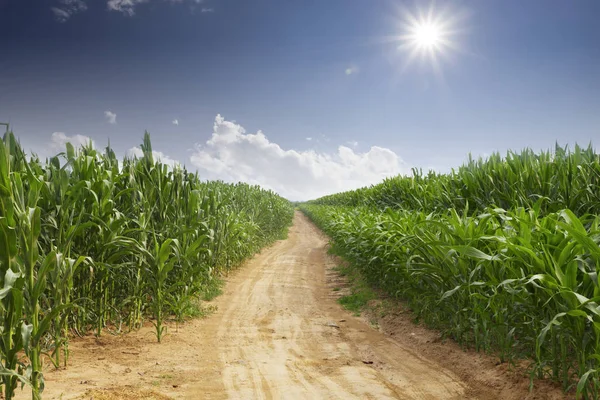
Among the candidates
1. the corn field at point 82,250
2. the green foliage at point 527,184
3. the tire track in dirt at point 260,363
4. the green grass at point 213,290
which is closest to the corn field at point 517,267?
the green foliage at point 527,184

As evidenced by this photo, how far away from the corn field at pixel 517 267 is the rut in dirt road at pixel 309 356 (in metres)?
0.70

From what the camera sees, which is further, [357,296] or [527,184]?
[357,296]

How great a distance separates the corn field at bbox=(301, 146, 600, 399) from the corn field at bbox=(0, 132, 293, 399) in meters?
3.08

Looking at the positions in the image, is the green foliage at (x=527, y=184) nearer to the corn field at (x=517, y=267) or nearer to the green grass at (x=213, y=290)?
the corn field at (x=517, y=267)

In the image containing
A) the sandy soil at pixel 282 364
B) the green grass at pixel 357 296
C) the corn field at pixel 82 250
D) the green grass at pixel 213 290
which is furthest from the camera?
the green grass at pixel 213 290

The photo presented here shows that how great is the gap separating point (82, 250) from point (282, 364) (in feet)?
8.36

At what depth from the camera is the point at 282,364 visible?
404 cm

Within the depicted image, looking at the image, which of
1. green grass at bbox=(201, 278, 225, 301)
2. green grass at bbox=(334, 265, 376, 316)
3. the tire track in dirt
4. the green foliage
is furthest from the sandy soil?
the green foliage

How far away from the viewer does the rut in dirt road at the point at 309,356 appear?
345cm

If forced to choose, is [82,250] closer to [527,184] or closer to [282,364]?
[282,364]

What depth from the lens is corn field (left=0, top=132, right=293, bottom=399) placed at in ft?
8.99

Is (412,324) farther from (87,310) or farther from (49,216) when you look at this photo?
(49,216)

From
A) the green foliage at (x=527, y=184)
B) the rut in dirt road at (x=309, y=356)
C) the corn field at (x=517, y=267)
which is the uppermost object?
the green foliage at (x=527, y=184)

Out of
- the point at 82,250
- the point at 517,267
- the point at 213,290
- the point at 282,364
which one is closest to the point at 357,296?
the point at 213,290
